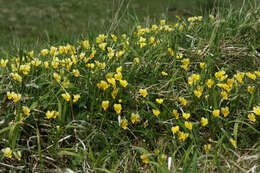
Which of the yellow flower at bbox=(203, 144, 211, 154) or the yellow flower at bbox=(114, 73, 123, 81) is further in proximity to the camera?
the yellow flower at bbox=(114, 73, 123, 81)

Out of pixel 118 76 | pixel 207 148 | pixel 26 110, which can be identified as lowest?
pixel 207 148

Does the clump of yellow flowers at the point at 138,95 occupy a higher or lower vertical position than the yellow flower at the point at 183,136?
higher

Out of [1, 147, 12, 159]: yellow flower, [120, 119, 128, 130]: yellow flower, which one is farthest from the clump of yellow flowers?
[1, 147, 12, 159]: yellow flower

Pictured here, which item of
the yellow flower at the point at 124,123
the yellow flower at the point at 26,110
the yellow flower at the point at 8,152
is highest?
the yellow flower at the point at 26,110

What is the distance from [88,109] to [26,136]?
0.49 metres

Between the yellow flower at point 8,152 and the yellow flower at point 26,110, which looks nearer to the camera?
the yellow flower at point 8,152

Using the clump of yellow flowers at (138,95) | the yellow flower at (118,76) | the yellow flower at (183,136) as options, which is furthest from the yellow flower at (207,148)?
the yellow flower at (118,76)

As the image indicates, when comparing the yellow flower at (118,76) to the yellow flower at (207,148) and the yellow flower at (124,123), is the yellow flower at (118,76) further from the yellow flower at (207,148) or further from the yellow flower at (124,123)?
the yellow flower at (207,148)

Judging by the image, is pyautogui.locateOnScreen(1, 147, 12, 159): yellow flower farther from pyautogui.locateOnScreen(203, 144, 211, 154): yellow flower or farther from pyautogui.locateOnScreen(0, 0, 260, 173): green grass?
pyautogui.locateOnScreen(203, 144, 211, 154): yellow flower

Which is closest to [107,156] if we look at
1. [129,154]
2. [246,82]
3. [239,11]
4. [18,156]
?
[129,154]

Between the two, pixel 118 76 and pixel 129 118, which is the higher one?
pixel 118 76

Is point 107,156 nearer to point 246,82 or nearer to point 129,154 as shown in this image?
point 129,154

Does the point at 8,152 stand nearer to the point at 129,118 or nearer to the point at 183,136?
the point at 129,118

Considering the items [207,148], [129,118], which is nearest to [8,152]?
[129,118]
